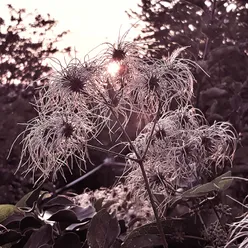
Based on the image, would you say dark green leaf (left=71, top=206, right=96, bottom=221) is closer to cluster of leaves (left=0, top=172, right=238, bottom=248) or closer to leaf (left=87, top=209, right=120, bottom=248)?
cluster of leaves (left=0, top=172, right=238, bottom=248)

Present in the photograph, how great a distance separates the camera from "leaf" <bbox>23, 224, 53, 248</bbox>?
4.00 feet

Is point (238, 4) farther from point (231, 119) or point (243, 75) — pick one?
point (231, 119)

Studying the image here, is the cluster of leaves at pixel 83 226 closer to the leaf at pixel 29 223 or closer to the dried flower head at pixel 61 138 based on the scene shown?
the leaf at pixel 29 223

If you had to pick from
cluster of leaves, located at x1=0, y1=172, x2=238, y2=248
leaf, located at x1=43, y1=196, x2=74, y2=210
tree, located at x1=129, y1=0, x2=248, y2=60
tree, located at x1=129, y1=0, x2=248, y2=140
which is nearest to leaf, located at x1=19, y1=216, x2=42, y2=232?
cluster of leaves, located at x1=0, y1=172, x2=238, y2=248

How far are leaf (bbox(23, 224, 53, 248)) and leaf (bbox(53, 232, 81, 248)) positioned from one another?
0.02 metres

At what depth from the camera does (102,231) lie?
117 centimetres

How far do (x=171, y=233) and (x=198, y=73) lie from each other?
73cm

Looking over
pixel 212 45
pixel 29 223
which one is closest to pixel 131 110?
pixel 29 223

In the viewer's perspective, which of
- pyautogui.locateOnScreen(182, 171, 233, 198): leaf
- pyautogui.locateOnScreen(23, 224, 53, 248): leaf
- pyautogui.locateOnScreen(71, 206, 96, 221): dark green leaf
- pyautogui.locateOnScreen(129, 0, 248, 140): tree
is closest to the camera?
pyautogui.locateOnScreen(182, 171, 233, 198): leaf

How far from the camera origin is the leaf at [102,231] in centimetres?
116

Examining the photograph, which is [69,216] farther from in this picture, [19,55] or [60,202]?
[19,55]

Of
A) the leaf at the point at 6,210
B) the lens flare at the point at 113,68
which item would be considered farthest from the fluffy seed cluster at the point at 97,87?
the leaf at the point at 6,210

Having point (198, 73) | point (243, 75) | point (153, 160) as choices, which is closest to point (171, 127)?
point (153, 160)

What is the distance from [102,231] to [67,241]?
90 millimetres
